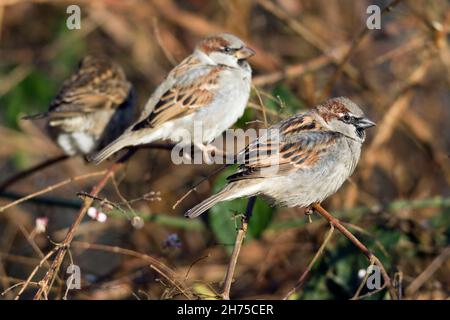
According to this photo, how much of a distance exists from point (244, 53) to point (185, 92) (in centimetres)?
41

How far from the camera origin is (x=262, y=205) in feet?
12.9

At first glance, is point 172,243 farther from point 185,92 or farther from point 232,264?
point 185,92

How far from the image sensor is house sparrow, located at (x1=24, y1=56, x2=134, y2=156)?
455 centimetres

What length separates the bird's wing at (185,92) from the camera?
411 cm

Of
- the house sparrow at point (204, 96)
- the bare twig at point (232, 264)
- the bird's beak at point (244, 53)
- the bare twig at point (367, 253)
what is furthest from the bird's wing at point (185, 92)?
the bare twig at point (367, 253)

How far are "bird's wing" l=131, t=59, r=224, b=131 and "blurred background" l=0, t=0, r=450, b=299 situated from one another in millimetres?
176

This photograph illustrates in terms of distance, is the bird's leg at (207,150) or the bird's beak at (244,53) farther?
the bird's beak at (244,53)

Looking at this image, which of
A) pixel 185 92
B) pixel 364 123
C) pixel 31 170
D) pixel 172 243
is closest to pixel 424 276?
pixel 364 123

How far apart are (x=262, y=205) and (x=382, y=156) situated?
2151 mm

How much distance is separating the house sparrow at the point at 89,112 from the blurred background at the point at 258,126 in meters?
0.38

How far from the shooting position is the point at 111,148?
12.6 feet

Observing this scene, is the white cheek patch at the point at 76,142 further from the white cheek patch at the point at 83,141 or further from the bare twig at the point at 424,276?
the bare twig at the point at 424,276

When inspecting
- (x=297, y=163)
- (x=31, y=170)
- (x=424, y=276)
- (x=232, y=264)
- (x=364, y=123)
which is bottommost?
(x=232, y=264)

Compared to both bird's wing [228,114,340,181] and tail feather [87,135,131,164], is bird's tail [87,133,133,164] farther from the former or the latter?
bird's wing [228,114,340,181]
